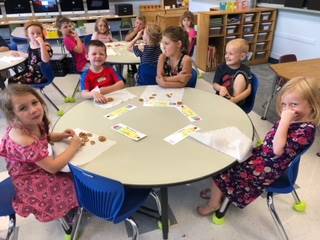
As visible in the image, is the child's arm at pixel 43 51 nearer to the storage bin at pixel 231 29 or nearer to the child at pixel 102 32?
the child at pixel 102 32

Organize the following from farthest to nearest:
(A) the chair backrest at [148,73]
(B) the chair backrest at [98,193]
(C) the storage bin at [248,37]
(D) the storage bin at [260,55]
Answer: (D) the storage bin at [260,55] < (C) the storage bin at [248,37] < (A) the chair backrest at [148,73] < (B) the chair backrest at [98,193]

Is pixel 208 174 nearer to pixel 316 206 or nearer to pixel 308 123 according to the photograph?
pixel 308 123

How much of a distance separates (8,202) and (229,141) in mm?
1170

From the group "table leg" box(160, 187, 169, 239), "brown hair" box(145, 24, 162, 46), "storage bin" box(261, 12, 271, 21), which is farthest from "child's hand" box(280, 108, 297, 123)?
"storage bin" box(261, 12, 271, 21)

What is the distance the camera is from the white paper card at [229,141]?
1290 millimetres

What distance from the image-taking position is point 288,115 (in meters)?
1.33

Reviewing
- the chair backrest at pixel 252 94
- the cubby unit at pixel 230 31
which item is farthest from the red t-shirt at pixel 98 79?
the cubby unit at pixel 230 31

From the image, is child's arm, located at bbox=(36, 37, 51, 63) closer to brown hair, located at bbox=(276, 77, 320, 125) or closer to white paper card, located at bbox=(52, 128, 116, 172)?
Answer: white paper card, located at bbox=(52, 128, 116, 172)

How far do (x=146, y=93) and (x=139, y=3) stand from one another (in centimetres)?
603

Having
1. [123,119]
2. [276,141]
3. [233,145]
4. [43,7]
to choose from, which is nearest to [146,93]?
[123,119]

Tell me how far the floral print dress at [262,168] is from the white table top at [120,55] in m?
1.76

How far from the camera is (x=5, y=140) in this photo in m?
1.27

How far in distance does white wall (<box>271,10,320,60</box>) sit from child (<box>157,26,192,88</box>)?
277cm

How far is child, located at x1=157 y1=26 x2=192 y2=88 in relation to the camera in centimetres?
214
